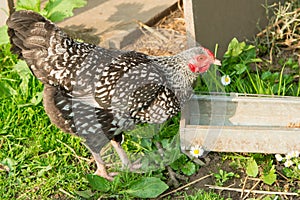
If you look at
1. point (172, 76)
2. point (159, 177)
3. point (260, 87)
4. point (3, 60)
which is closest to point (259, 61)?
point (260, 87)

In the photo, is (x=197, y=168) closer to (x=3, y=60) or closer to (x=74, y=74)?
(x=74, y=74)

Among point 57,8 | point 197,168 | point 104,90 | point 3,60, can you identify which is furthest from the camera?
point 3,60

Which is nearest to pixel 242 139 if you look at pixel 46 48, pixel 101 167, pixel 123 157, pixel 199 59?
pixel 199 59

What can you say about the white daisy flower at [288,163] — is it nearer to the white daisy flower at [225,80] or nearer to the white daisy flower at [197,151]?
the white daisy flower at [197,151]

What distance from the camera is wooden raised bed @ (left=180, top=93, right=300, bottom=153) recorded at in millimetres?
3951

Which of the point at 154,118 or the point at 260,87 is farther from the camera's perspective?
the point at 260,87

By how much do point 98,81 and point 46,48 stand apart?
413 mm

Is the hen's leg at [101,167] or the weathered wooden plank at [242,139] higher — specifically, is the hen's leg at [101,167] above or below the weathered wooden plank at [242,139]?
below

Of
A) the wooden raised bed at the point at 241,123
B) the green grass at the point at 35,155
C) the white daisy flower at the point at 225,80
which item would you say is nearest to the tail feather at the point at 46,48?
the green grass at the point at 35,155

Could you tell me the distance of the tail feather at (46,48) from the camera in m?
3.91

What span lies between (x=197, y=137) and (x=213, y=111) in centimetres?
38

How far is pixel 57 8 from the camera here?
15.2ft

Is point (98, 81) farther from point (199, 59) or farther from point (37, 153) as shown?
point (37, 153)

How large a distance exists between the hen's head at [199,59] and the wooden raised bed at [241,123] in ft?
1.01
